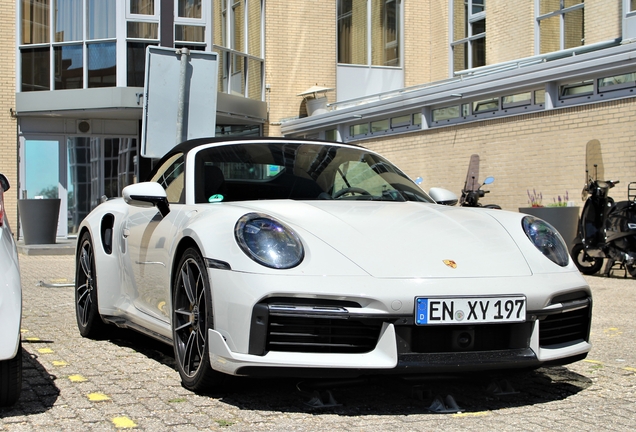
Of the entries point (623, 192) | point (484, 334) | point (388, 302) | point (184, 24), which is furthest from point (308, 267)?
point (184, 24)

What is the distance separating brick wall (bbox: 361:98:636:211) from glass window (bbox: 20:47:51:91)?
927 cm

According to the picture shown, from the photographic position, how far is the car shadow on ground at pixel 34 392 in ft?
12.5

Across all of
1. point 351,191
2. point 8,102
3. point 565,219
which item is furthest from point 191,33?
point 351,191

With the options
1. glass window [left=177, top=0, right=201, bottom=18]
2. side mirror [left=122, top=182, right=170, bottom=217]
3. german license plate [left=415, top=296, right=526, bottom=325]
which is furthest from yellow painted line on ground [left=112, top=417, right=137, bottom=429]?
glass window [left=177, top=0, right=201, bottom=18]

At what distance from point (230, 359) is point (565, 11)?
16140 mm

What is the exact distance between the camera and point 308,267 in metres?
3.74

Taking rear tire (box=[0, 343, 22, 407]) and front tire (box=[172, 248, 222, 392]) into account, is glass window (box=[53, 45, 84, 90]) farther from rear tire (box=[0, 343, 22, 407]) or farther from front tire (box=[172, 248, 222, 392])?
rear tire (box=[0, 343, 22, 407])

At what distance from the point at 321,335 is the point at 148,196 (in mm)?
1524

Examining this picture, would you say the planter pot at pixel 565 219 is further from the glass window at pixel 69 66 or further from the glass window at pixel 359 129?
the glass window at pixel 69 66

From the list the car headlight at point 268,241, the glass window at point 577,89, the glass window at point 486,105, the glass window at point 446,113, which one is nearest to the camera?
the car headlight at point 268,241

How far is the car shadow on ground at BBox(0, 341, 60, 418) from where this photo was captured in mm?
3814

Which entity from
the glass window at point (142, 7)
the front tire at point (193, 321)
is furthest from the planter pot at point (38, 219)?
the front tire at point (193, 321)

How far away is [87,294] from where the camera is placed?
612 cm

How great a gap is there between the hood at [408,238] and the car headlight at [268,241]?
0.32ft
